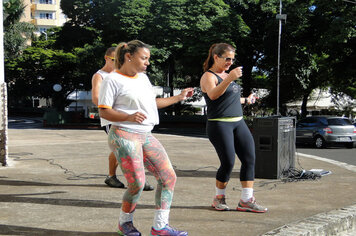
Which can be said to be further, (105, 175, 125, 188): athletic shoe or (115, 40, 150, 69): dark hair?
(105, 175, 125, 188): athletic shoe

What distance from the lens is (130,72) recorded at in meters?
3.51

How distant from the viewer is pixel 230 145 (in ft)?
14.9

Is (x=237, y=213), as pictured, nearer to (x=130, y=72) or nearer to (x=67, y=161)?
(x=130, y=72)

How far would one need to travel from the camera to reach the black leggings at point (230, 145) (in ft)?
14.9

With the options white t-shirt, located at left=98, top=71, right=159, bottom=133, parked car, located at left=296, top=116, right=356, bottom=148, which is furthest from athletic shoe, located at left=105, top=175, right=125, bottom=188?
parked car, located at left=296, top=116, right=356, bottom=148

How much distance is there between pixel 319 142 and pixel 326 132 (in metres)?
0.46

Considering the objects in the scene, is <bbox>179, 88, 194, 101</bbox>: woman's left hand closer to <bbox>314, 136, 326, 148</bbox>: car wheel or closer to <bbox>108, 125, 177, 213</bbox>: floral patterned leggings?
<bbox>108, 125, 177, 213</bbox>: floral patterned leggings

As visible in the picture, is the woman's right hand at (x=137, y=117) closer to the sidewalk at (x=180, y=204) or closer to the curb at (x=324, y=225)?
the sidewalk at (x=180, y=204)

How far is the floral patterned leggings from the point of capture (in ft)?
11.2

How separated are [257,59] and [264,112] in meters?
3.89

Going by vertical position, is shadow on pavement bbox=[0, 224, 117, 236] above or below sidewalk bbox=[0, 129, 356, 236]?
above

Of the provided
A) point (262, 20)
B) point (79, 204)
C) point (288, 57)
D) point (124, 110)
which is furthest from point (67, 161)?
point (262, 20)

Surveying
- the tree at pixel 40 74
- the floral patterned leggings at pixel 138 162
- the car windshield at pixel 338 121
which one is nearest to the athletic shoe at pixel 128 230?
the floral patterned leggings at pixel 138 162

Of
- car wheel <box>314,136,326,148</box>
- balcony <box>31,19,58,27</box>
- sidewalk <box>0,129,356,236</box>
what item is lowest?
car wheel <box>314,136,326,148</box>
